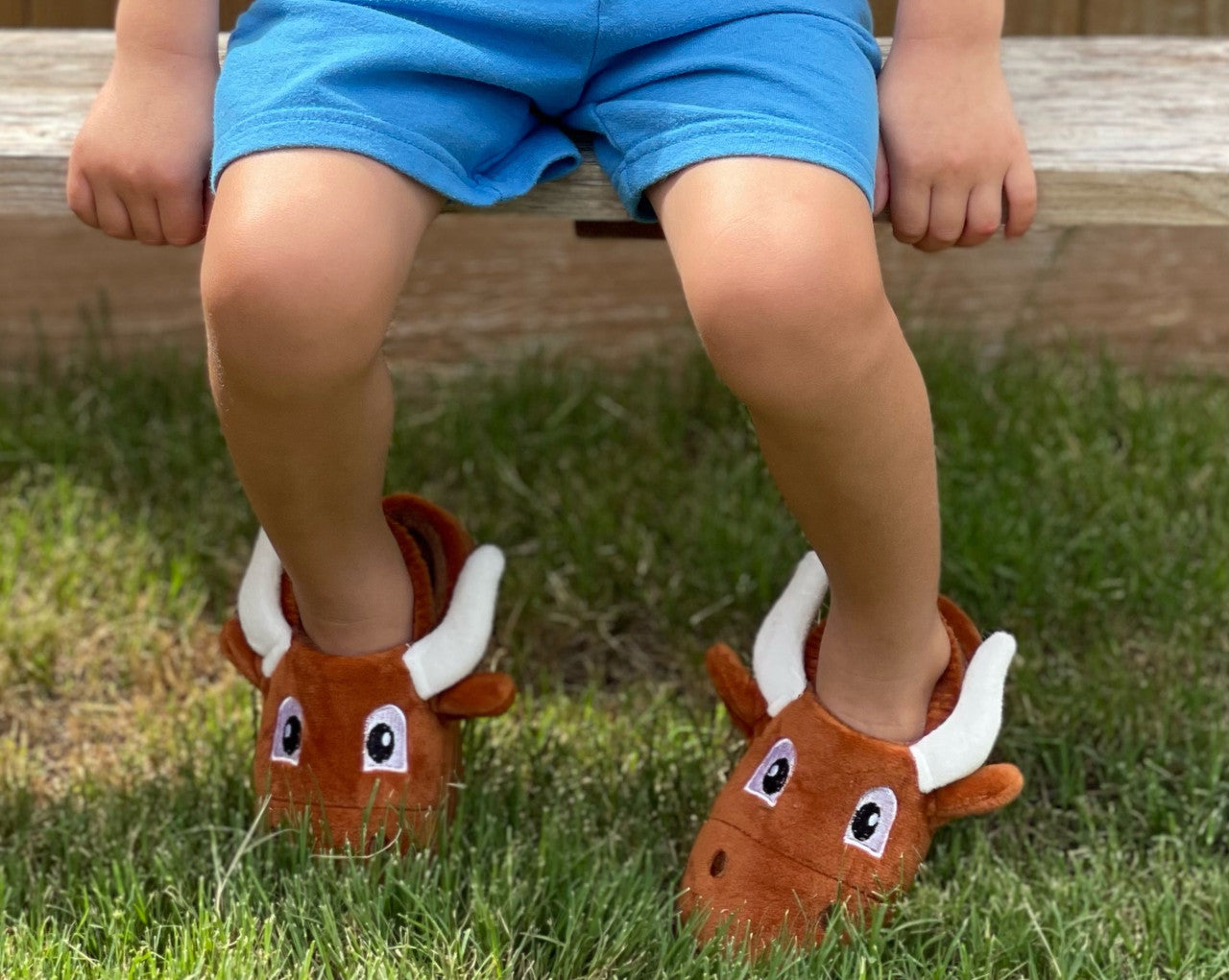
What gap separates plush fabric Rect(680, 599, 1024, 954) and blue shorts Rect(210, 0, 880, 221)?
1.56 ft

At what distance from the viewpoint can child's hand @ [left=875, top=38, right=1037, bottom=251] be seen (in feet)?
4.07

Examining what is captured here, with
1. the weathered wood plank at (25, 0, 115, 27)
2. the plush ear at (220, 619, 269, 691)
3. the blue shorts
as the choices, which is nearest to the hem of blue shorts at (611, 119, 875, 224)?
the blue shorts

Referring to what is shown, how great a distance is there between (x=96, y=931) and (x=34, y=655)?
52 centimetres

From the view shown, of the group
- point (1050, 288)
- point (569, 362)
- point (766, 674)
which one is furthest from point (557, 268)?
point (766, 674)

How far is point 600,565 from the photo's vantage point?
6.00ft

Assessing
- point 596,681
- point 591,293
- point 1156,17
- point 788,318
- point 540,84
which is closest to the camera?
point 788,318

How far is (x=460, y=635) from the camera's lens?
1.33 meters

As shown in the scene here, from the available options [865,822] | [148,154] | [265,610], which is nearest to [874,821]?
[865,822]

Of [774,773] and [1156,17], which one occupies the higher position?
[1156,17]

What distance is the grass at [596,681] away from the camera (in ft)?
4.07

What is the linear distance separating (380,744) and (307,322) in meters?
0.41

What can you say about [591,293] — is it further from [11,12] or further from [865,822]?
[865,822]

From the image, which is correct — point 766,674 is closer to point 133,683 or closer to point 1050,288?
point 133,683

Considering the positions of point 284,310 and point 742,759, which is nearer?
point 284,310
